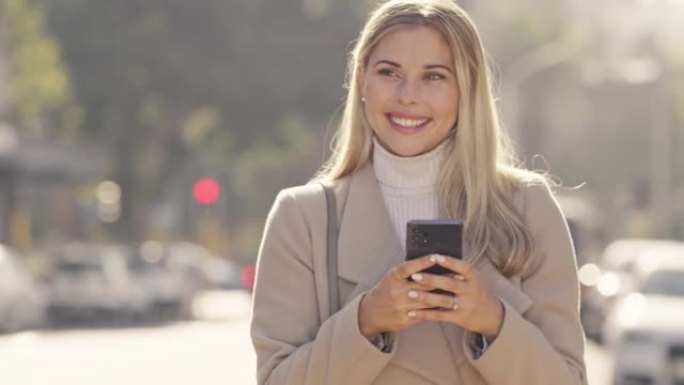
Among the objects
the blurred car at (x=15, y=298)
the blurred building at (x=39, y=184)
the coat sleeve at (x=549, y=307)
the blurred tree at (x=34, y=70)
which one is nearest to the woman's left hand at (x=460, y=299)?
the coat sleeve at (x=549, y=307)

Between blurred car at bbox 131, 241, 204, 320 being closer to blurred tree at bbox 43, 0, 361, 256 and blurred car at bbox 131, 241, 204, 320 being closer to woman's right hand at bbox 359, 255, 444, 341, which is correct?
blurred tree at bbox 43, 0, 361, 256

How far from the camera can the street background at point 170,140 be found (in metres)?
33.8

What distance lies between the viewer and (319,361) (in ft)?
12.6

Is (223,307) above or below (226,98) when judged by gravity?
below

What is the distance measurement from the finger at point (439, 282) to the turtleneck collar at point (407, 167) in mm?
427

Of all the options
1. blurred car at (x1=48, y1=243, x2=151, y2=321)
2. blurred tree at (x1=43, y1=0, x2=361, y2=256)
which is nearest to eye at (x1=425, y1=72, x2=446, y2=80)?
blurred car at (x1=48, y1=243, x2=151, y2=321)

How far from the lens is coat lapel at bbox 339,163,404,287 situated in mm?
3906

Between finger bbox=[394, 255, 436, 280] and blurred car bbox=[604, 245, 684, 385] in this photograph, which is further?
blurred car bbox=[604, 245, 684, 385]

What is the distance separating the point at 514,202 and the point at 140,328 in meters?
34.6

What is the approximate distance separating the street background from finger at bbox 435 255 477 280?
21.3m

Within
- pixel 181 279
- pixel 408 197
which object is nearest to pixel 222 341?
pixel 181 279

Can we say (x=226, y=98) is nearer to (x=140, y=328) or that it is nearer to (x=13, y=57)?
(x=13, y=57)

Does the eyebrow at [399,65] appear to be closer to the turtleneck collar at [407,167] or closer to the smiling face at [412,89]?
the smiling face at [412,89]

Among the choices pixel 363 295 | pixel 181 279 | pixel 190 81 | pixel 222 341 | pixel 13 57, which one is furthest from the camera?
pixel 13 57
